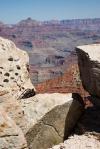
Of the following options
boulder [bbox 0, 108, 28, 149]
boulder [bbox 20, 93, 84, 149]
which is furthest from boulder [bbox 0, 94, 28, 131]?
boulder [bbox 20, 93, 84, 149]

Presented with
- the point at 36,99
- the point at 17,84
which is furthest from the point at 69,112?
the point at 17,84

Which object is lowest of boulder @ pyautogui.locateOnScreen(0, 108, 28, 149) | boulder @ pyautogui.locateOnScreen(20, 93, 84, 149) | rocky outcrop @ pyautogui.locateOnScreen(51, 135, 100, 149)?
rocky outcrop @ pyautogui.locateOnScreen(51, 135, 100, 149)

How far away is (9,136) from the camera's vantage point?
513 centimetres

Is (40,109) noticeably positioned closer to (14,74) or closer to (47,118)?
(47,118)

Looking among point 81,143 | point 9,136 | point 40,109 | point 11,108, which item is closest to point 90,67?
point 40,109

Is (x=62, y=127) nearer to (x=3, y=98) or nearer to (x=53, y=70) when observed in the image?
(x=3, y=98)

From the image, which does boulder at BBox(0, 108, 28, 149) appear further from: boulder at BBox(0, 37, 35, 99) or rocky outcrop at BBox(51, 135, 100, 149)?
boulder at BBox(0, 37, 35, 99)

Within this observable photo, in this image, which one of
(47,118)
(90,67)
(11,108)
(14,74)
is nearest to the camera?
(11,108)

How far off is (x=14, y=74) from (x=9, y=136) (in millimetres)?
3783

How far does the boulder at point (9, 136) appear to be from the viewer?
5.07m

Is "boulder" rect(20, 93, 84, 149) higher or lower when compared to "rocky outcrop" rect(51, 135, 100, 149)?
higher

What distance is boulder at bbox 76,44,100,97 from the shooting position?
Answer: 26.8 ft

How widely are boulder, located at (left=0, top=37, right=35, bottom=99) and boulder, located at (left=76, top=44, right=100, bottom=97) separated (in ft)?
4.53

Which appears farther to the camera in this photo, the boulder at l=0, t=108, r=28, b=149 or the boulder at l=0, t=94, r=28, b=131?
the boulder at l=0, t=94, r=28, b=131
